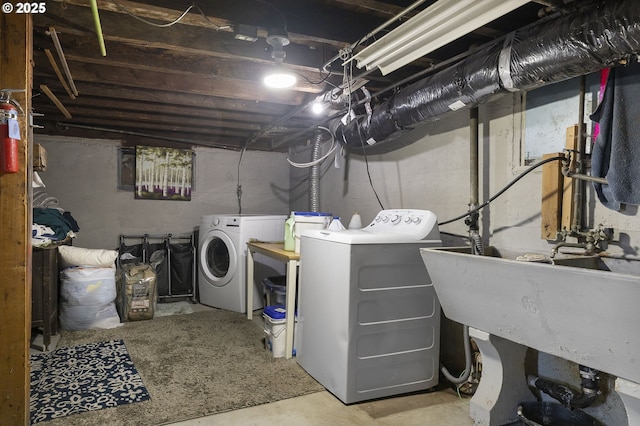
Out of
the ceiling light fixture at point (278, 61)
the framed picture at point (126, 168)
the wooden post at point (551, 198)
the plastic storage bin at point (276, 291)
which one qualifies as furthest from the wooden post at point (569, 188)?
the framed picture at point (126, 168)

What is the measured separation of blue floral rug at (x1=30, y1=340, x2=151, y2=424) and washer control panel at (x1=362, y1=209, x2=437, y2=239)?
1.77 m

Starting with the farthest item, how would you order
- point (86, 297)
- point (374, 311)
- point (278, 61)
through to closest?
1. point (86, 297)
2. point (374, 311)
3. point (278, 61)

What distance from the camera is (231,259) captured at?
14.0 ft

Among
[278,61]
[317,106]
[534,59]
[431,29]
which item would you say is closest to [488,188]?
[534,59]

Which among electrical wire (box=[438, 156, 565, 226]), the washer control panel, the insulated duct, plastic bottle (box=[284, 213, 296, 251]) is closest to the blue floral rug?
plastic bottle (box=[284, 213, 296, 251])

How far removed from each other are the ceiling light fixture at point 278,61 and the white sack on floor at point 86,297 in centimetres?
230

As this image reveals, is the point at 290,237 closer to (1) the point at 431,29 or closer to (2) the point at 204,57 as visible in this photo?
(2) the point at 204,57

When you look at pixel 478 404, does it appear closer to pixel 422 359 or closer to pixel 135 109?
pixel 422 359

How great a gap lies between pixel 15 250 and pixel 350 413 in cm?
185

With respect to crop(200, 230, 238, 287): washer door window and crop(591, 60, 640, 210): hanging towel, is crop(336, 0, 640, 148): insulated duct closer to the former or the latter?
crop(591, 60, 640, 210): hanging towel

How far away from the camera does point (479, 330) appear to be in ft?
6.68

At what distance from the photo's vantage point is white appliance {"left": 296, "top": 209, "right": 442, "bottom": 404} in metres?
2.37

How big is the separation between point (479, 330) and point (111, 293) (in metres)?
3.07

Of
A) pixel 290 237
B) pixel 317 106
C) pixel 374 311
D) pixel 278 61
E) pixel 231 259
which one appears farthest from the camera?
pixel 231 259
